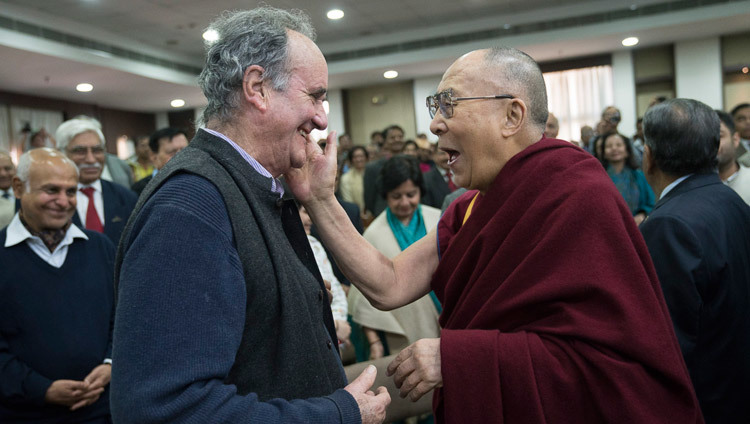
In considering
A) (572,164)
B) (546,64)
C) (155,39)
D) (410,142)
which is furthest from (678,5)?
(572,164)

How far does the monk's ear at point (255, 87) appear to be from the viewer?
1.17 m

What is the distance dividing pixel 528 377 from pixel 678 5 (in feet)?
30.2

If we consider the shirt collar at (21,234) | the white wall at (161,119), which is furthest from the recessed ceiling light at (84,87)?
the shirt collar at (21,234)

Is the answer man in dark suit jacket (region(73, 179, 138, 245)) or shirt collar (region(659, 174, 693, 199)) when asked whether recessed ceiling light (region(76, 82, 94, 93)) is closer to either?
man in dark suit jacket (region(73, 179, 138, 245))

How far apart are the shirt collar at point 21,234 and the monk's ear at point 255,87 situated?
1345 millimetres

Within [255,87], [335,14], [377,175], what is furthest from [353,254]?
[335,14]

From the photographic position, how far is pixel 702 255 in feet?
5.99

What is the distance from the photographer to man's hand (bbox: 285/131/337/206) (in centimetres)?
157

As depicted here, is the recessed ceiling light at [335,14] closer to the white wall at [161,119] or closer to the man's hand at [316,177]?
the white wall at [161,119]

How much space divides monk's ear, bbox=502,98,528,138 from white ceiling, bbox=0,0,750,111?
6.69 metres

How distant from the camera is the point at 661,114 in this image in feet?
6.70

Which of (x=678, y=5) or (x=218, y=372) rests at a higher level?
(x=678, y=5)

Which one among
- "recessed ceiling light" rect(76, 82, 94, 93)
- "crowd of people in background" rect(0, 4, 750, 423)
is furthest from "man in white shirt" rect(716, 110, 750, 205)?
"recessed ceiling light" rect(76, 82, 94, 93)

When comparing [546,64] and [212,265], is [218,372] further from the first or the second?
[546,64]
